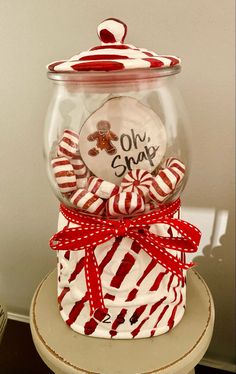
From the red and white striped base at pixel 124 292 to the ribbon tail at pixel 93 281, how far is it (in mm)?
10

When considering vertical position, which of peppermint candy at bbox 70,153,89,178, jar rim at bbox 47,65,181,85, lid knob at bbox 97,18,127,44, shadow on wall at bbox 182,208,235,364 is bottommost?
shadow on wall at bbox 182,208,235,364

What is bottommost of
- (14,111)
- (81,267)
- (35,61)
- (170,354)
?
(170,354)

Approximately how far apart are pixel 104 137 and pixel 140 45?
1.08ft

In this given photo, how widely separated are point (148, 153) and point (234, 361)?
2.58 ft

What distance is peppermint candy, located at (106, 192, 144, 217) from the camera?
0.58 metres

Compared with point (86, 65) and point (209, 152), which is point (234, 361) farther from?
point (86, 65)

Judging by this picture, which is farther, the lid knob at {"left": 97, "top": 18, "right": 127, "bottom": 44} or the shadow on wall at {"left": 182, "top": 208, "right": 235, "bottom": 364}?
the shadow on wall at {"left": 182, "top": 208, "right": 235, "bottom": 364}

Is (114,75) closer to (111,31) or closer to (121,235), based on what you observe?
(111,31)

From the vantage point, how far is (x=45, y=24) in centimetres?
88

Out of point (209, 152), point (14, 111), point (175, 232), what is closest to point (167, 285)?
point (175, 232)

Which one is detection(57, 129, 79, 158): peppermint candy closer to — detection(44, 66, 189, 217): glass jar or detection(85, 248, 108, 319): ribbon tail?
detection(44, 66, 189, 217): glass jar

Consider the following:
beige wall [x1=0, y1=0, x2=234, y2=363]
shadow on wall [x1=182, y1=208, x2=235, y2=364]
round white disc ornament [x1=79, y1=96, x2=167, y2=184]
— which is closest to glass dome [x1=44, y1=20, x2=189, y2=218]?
round white disc ornament [x1=79, y1=96, x2=167, y2=184]

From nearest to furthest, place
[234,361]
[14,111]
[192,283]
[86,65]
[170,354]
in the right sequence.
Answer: [86,65]
[170,354]
[192,283]
[14,111]
[234,361]

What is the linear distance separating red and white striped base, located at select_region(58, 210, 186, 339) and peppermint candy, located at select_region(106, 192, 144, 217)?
54mm
